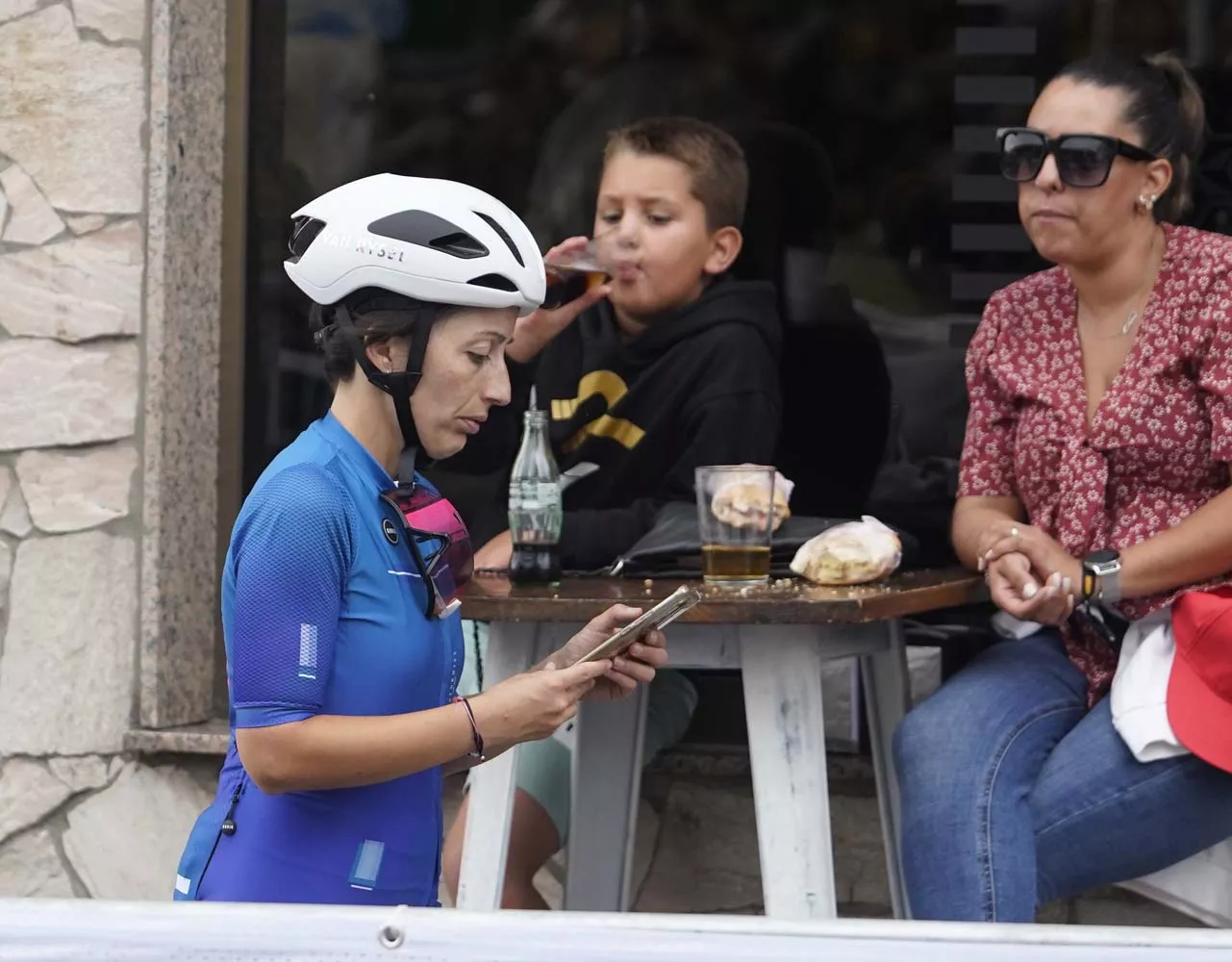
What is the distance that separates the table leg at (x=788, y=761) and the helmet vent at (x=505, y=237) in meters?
0.79

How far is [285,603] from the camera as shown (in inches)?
69.1

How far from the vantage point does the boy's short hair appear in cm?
335

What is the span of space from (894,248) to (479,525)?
3.43 ft

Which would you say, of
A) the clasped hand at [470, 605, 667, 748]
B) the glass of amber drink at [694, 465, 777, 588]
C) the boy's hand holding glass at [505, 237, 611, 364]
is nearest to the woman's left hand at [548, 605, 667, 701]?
the clasped hand at [470, 605, 667, 748]

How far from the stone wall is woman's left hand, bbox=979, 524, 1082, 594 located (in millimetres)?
1688

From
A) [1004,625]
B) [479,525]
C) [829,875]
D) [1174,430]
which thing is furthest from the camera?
[479,525]

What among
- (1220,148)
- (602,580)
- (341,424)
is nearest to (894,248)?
(1220,148)

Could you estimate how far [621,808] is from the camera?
10.3ft

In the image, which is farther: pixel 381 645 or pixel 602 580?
pixel 602 580

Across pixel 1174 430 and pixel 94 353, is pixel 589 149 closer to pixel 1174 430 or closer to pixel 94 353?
pixel 94 353

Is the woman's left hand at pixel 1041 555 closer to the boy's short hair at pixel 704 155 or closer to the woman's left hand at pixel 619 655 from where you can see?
the woman's left hand at pixel 619 655

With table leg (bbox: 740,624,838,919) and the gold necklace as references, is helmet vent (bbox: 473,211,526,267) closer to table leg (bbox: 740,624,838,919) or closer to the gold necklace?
table leg (bbox: 740,624,838,919)

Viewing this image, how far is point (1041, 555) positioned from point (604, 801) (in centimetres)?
91

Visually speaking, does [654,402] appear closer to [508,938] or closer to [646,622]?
[646,622]
